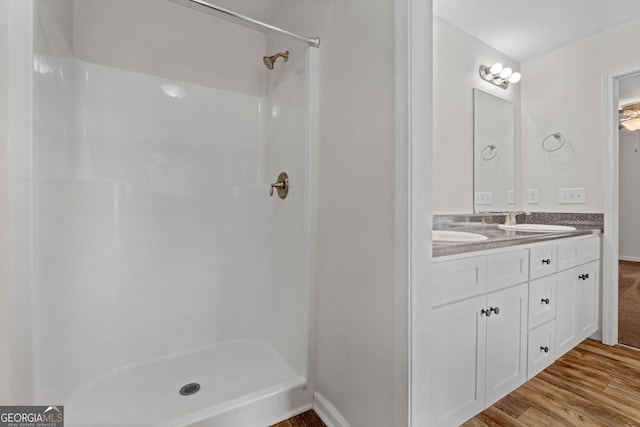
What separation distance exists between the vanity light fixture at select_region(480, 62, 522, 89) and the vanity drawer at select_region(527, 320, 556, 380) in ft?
6.01

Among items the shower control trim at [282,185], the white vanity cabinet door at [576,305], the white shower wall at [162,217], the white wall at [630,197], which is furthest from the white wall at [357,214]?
the white wall at [630,197]

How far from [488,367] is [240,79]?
2.13m

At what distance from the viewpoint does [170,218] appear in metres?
1.73

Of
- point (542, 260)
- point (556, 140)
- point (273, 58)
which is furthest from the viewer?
point (556, 140)

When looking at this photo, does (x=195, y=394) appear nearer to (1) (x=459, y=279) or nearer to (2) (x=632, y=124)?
(1) (x=459, y=279)

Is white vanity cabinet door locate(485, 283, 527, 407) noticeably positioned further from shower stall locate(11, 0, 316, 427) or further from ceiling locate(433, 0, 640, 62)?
ceiling locate(433, 0, 640, 62)

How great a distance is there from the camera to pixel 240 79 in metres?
1.91

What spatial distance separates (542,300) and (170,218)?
7.13 ft

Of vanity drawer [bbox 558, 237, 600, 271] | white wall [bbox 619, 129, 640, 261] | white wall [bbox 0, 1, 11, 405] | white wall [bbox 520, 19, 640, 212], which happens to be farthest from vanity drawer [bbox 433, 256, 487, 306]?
white wall [bbox 619, 129, 640, 261]

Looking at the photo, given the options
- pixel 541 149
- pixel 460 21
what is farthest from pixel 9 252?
pixel 541 149

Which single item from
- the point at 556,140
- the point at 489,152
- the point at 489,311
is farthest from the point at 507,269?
the point at 556,140

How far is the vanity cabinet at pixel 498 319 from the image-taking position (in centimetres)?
112

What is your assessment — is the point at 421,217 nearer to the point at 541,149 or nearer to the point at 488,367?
the point at 488,367

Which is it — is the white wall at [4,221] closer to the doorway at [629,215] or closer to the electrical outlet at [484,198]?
the electrical outlet at [484,198]
